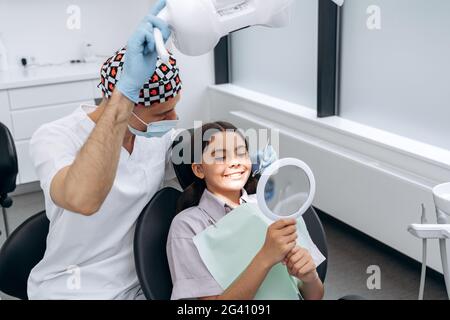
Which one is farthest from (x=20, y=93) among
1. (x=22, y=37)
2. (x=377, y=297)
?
(x=377, y=297)

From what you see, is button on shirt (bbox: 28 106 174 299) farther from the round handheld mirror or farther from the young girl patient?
the round handheld mirror

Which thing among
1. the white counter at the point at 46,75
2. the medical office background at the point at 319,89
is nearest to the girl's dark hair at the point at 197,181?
the medical office background at the point at 319,89

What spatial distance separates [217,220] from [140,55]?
1.69ft

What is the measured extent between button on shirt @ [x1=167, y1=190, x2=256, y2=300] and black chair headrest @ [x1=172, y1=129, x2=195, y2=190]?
0.13 metres

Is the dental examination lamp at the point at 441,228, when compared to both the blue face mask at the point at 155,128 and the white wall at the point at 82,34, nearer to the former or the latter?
the blue face mask at the point at 155,128

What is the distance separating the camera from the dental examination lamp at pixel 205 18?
40.9 inches

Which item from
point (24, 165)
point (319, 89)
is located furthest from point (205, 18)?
point (24, 165)

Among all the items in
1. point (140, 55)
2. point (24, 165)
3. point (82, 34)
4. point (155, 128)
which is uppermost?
point (140, 55)

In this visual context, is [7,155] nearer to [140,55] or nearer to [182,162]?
[182,162]

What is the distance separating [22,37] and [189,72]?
117 centimetres

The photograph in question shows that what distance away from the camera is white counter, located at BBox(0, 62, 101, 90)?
139 inches

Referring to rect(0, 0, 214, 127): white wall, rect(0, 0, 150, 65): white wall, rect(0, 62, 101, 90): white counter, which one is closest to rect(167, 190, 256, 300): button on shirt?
rect(0, 62, 101, 90): white counter

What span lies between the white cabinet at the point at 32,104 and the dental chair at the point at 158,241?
7.66 feet

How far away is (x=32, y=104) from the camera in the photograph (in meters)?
3.61
